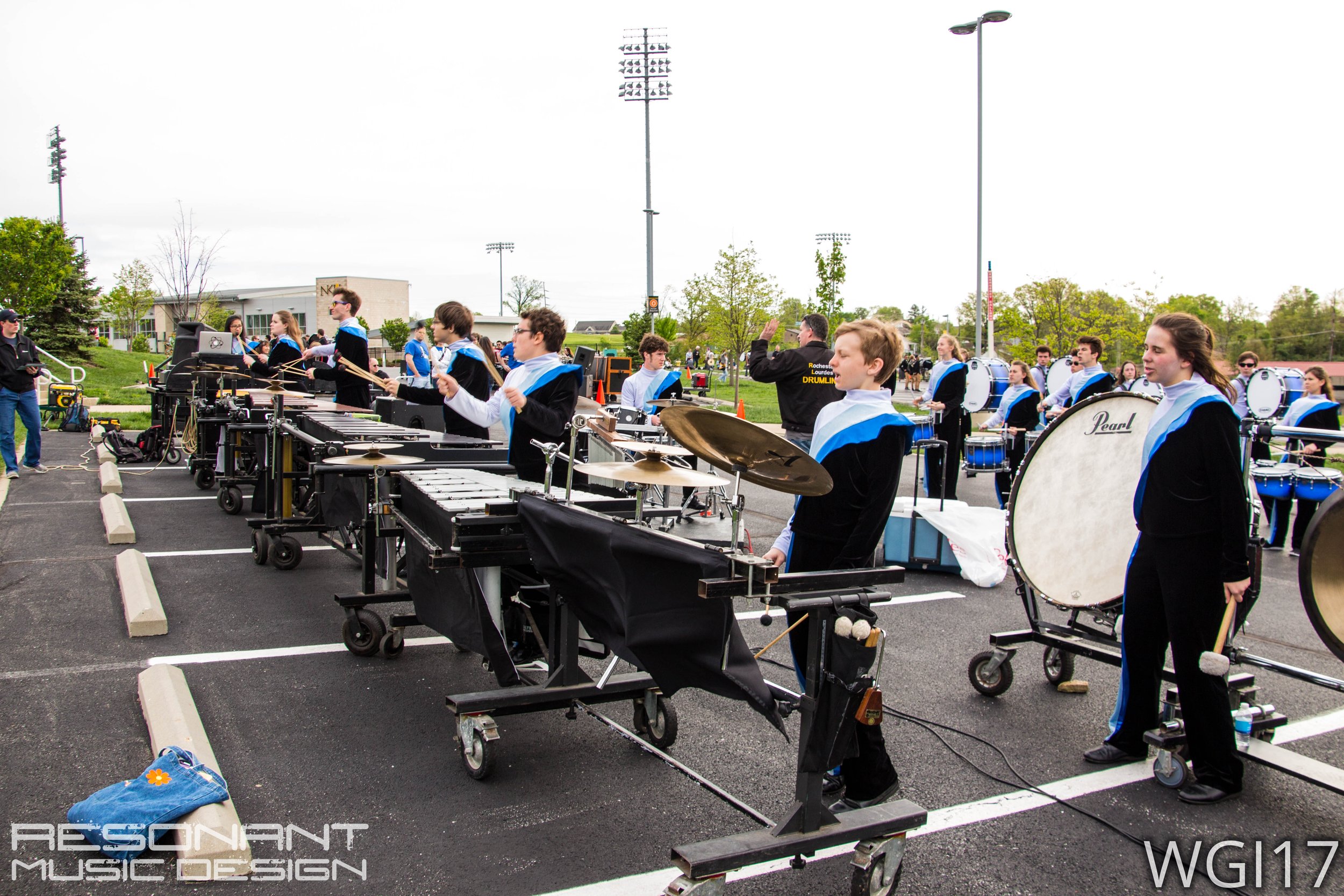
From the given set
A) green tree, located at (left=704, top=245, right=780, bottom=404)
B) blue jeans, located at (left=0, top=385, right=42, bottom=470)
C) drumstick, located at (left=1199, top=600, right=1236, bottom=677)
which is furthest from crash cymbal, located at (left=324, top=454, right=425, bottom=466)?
green tree, located at (left=704, top=245, right=780, bottom=404)

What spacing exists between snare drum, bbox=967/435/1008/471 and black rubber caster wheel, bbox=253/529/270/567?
750 cm

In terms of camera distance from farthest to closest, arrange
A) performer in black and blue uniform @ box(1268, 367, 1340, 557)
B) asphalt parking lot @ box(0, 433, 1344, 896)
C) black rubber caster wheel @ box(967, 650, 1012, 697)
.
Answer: performer in black and blue uniform @ box(1268, 367, 1340, 557)
black rubber caster wheel @ box(967, 650, 1012, 697)
asphalt parking lot @ box(0, 433, 1344, 896)

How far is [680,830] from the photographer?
3408 mm

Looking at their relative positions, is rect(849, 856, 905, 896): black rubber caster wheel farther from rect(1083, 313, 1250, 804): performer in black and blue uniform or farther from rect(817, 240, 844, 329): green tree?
rect(817, 240, 844, 329): green tree

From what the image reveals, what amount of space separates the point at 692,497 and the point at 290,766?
18.1 feet

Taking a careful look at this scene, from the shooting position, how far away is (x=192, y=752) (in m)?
3.68

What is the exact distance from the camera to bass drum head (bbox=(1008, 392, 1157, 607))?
14.2 ft

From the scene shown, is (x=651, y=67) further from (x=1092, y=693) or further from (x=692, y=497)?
(x=1092, y=693)

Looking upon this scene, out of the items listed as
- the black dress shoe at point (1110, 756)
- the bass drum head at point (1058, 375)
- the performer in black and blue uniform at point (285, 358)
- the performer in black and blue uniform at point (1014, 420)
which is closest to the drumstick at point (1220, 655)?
the black dress shoe at point (1110, 756)

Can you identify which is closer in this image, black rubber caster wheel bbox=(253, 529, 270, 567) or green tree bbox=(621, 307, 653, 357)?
black rubber caster wheel bbox=(253, 529, 270, 567)

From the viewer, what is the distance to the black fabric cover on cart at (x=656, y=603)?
274cm

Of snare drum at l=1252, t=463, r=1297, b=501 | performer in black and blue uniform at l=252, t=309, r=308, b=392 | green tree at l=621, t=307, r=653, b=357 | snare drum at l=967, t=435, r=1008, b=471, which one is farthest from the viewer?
green tree at l=621, t=307, r=653, b=357

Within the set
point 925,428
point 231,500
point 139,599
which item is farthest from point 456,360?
point 925,428

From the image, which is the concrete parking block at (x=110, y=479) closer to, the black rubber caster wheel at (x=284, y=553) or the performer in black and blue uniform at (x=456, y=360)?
the black rubber caster wheel at (x=284, y=553)
